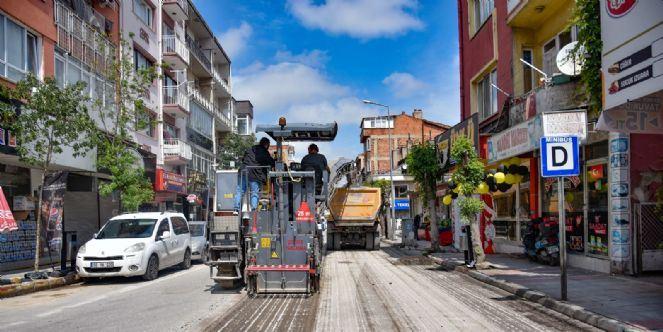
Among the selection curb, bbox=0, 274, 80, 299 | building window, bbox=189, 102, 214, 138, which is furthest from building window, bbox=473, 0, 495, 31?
building window, bbox=189, 102, 214, 138

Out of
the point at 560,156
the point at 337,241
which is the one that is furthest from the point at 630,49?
the point at 337,241

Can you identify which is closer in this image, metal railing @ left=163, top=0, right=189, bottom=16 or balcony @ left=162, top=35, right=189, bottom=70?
metal railing @ left=163, top=0, right=189, bottom=16

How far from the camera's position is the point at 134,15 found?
28953 millimetres

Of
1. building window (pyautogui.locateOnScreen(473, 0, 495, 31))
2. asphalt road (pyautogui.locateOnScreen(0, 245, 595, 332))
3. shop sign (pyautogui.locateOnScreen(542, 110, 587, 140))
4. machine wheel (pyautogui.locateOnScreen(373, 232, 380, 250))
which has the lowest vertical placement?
machine wheel (pyautogui.locateOnScreen(373, 232, 380, 250))

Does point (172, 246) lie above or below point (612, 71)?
below

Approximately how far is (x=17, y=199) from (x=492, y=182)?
49.0 feet

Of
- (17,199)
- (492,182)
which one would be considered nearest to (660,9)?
(492,182)

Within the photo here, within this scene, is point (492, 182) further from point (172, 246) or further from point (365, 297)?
point (172, 246)

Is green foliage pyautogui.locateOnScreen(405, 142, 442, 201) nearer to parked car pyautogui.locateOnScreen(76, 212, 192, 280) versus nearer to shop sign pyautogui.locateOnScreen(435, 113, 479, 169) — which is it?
shop sign pyautogui.locateOnScreen(435, 113, 479, 169)

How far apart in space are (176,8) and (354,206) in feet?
62.9

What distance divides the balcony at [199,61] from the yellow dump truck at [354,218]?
2020cm

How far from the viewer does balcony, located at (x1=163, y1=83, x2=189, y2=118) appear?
33.3 metres

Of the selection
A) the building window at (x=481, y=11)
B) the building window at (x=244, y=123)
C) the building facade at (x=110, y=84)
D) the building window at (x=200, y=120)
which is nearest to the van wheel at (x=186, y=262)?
the building facade at (x=110, y=84)

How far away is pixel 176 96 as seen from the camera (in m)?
34.3
